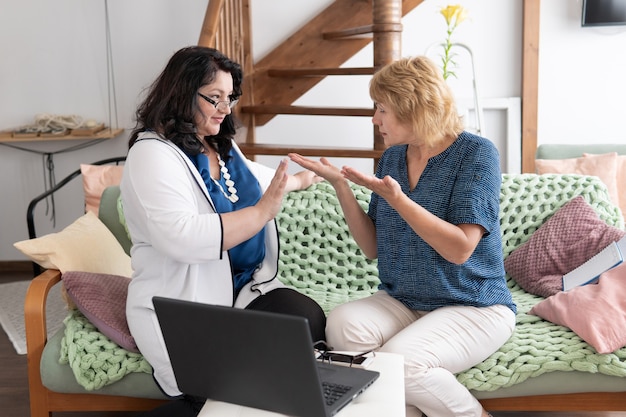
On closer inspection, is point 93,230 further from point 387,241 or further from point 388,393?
point 388,393

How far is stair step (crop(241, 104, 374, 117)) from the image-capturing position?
4.27 metres

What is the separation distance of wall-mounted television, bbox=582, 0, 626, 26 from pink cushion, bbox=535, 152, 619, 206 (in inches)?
38.5

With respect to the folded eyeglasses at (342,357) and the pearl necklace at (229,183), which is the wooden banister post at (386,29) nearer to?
the pearl necklace at (229,183)

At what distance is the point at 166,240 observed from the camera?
2178mm

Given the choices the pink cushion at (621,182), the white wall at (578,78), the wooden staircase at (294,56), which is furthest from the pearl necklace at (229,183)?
the white wall at (578,78)

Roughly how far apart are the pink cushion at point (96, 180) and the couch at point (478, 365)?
112 cm

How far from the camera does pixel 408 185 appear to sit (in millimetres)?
2408

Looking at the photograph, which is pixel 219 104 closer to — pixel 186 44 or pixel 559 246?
pixel 559 246

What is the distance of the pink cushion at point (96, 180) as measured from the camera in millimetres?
4277

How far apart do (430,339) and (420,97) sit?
70 centimetres

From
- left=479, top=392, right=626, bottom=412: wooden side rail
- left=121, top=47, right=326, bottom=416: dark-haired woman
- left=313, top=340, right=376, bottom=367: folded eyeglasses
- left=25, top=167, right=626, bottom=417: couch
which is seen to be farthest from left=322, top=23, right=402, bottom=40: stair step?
left=313, top=340, right=376, bottom=367: folded eyeglasses

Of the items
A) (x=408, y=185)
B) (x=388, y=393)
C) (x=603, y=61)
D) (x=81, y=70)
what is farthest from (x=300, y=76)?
(x=388, y=393)

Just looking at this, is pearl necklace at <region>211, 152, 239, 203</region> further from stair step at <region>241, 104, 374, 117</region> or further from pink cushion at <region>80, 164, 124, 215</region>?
pink cushion at <region>80, 164, 124, 215</region>

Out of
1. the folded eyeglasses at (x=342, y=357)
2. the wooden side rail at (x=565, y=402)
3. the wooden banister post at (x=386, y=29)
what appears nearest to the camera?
the folded eyeglasses at (x=342, y=357)
